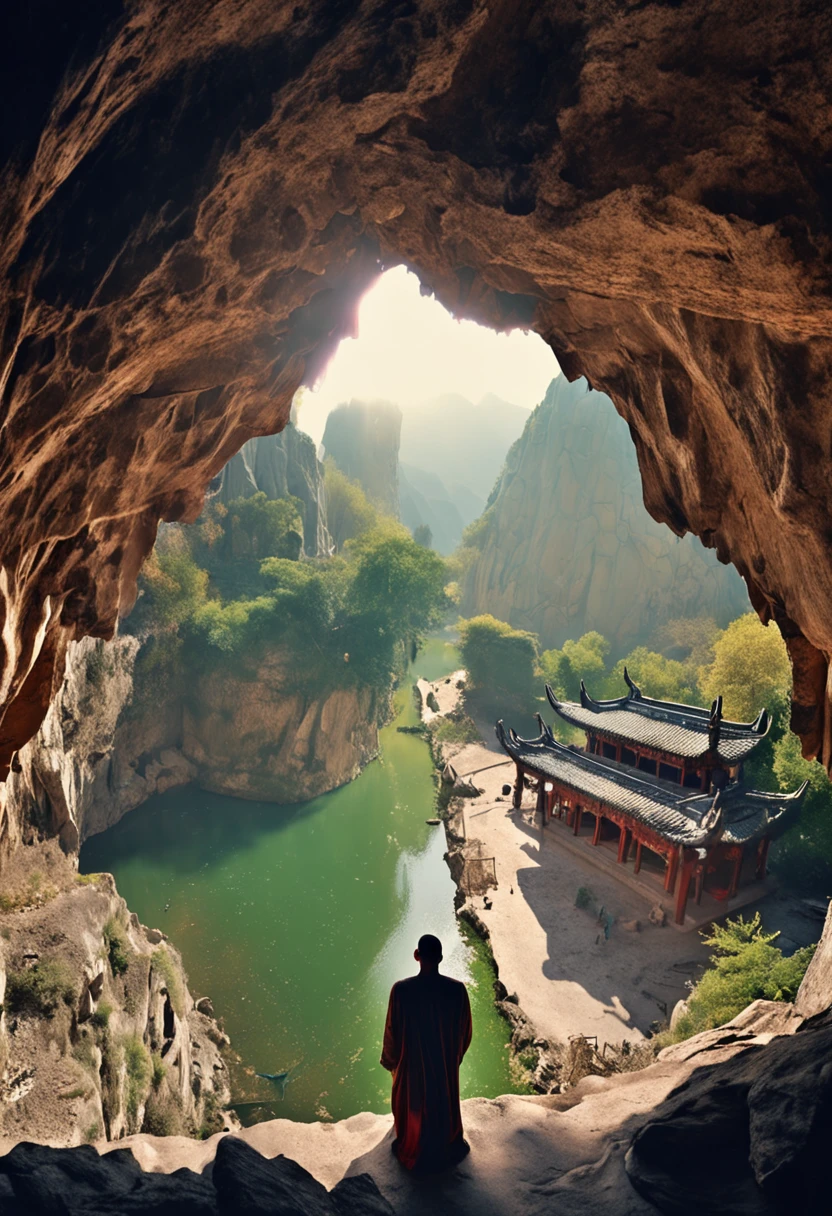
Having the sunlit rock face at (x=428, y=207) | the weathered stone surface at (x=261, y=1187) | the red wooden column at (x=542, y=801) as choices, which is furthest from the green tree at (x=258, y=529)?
the weathered stone surface at (x=261, y=1187)

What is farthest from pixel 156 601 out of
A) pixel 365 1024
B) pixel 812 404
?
pixel 812 404

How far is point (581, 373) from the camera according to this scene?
8.88 m

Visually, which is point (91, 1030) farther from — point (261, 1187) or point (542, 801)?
point (542, 801)

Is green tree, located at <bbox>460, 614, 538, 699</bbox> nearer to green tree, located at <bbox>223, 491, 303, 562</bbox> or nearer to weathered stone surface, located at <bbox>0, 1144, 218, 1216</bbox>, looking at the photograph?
green tree, located at <bbox>223, 491, 303, 562</bbox>

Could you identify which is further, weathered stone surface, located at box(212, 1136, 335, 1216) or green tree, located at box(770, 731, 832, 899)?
green tree, located at box(770, 731, 832, 899)

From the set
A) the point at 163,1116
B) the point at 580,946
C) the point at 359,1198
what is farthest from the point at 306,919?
the point at 359,1198

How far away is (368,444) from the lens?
73.4 m

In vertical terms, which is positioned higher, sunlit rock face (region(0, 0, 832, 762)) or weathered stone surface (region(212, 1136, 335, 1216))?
sunlit rock face (region(0, 0, 832, 762))

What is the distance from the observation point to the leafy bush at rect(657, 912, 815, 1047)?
9891mm

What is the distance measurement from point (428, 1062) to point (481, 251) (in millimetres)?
7232

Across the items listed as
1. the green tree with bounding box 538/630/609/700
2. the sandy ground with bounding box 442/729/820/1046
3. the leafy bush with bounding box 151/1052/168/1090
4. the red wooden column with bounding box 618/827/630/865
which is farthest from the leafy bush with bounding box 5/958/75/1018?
the green tree with bounding box 538/630/609/700

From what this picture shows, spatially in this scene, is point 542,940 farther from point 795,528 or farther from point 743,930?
point 795,528

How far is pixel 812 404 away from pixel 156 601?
2406 cm

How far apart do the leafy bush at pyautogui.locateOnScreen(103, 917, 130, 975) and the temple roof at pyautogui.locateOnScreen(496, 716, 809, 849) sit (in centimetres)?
1196
